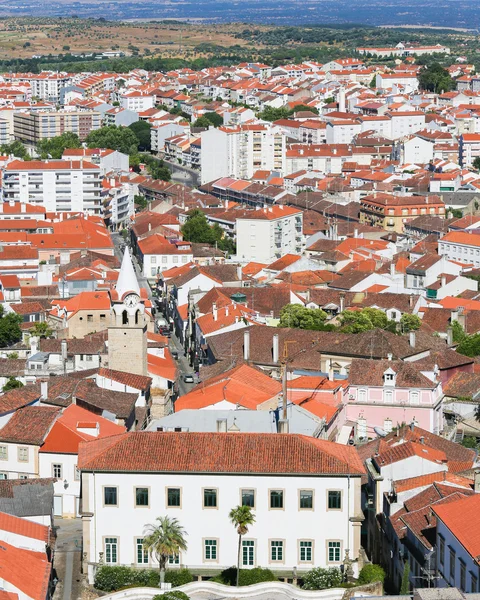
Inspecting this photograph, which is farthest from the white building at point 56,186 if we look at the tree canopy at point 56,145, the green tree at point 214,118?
the green tree at point 214,118

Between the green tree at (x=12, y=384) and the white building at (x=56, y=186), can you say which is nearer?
the green tree at (x=12, y=384)

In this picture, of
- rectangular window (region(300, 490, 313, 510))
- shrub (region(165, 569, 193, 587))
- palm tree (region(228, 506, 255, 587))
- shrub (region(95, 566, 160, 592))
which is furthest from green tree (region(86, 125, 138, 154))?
shrub (region(165, 569, 193, 587))

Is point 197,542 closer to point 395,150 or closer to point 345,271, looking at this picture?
point 345,271

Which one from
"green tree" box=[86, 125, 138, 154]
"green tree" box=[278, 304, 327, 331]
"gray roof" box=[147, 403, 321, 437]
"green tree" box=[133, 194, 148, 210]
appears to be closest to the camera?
"gray roof" box=[147, 403, 321, 437]

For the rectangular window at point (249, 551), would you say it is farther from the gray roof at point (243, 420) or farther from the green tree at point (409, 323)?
the green tree at point (409, 323)

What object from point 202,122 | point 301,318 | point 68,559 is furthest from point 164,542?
point 202,122

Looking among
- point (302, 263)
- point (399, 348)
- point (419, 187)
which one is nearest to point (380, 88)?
point (419, 187)

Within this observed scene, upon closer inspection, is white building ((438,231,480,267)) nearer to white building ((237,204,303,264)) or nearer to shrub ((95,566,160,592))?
white building ((237,204,303,264))
